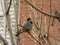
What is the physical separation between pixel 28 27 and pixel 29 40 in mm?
1521

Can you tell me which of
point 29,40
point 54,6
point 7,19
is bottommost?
point 29,40

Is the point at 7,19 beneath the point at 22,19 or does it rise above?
above

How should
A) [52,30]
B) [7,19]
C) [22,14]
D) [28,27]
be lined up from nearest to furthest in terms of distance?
[7,19] → [28,27] → [52,30] → [22,14]

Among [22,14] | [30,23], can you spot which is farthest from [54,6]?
[30,23]

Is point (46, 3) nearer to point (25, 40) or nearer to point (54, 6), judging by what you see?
point (54, 6)

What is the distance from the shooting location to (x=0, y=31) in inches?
228

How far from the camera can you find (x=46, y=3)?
5.29m

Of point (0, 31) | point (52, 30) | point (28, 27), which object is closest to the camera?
point (28, 27)

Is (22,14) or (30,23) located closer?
(30,23)

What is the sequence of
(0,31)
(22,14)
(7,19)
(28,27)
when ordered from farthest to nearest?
(0,31) < (22,14) < (28,27) < (7,19)

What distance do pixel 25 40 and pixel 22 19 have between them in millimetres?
503

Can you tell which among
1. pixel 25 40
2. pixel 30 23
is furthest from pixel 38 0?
pixel 30 23

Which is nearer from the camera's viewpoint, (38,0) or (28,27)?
(28,27)

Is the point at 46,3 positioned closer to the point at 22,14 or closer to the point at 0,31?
the point at 22,14
